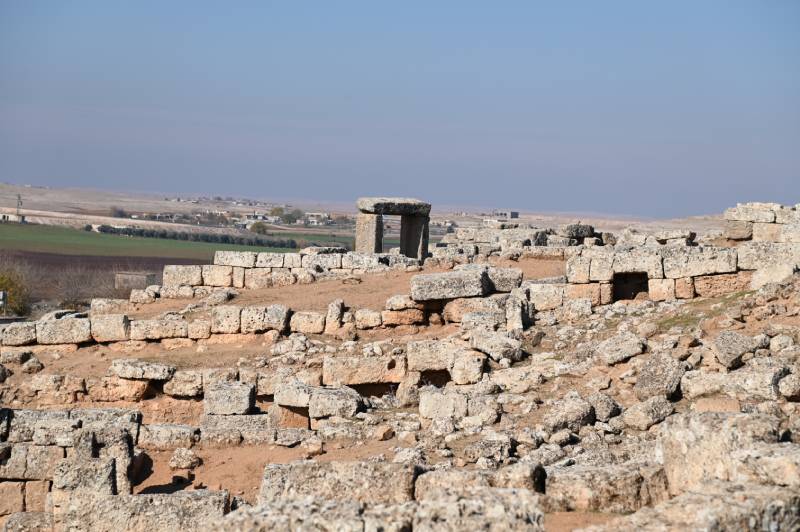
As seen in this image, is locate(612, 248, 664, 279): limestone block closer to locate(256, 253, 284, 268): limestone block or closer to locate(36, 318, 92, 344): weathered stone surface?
locate(256, 253, 284, 268): limestone block

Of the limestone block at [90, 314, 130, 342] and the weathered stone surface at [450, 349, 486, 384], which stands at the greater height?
the weathered stone surface at [450, 349, 486, 384]

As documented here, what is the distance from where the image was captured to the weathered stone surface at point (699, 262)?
16500mm

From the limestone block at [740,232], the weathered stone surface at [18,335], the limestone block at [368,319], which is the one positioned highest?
the limestone block at [740,232]

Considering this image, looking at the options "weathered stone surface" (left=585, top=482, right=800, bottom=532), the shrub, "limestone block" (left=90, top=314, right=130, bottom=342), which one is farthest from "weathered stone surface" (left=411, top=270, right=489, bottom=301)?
the shrub

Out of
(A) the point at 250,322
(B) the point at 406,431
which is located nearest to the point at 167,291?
(A) the point at 250,322

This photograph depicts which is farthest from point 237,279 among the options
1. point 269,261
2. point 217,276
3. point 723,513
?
point 723,513

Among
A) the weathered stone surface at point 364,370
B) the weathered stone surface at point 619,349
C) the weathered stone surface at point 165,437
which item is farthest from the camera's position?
the weathered stone surface at point 364,370

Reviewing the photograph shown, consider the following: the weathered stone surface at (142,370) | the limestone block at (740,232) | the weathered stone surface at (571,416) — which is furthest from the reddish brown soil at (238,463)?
the limestone block at (740,232)

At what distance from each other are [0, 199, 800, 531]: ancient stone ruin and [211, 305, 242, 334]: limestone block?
0.12 ft

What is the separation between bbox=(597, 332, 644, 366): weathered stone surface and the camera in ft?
45.2

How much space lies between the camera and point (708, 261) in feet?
54.3

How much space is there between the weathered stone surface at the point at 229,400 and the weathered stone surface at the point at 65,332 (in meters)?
4.54

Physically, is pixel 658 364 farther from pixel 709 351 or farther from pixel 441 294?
pixel 441 294

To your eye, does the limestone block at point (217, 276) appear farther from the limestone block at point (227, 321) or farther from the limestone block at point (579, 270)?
the limestone block at point (579, 270)
